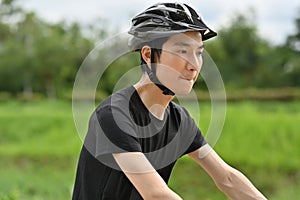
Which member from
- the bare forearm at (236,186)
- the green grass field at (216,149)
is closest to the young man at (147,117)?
the bare forearm at (236,186)

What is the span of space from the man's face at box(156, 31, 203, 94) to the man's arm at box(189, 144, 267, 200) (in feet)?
0.83

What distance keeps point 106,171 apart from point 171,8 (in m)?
0.40

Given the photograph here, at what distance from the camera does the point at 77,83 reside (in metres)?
1.43

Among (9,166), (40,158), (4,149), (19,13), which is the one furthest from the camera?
(19,13)

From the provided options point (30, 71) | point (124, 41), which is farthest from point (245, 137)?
point (30, 71)

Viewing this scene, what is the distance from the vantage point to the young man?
133 centimetres

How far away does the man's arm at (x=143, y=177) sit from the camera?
1303 millimetres

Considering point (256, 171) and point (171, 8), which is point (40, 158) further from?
point (171, 8)

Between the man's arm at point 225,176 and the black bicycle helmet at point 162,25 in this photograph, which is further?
the man's arm at point 225,176

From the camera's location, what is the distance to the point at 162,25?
1396 mm

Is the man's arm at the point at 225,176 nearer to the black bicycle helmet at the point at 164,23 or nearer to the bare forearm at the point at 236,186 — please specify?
the bare forearm at the point at 236,186

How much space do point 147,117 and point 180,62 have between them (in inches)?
6.1

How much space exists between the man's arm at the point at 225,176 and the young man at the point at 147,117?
0.10 metres

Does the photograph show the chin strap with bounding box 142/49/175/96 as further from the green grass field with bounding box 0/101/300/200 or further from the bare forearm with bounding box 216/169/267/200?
the green grass field with bounding box 0/101/300/200
